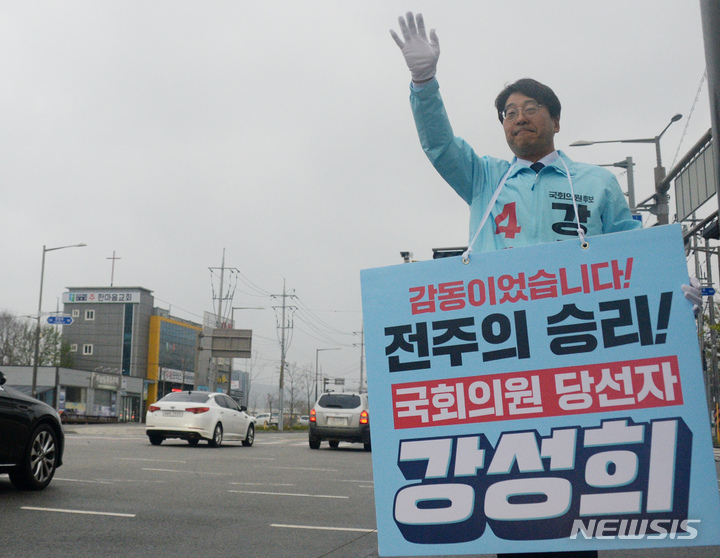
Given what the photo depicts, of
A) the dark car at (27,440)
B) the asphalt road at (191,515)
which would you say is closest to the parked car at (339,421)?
the asphalt road at (191,515)

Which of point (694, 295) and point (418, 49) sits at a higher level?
point (418, 49)

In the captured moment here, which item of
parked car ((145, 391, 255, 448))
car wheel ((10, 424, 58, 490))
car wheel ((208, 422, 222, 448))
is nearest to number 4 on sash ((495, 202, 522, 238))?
car wheel ((10, 424, 58, 490))

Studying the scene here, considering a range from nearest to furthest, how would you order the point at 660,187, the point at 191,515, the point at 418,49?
Answer: the point at 418,49, the point at 191,515, the point at 660,187

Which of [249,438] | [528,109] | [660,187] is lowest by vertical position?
[249,438]

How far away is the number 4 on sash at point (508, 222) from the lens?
2635 millimetres

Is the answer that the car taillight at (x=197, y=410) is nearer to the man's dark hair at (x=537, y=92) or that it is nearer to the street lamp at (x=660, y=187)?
the street lamp at (x=660, y=187)

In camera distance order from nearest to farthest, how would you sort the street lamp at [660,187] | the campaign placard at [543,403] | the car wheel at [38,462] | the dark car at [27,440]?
the campaign placard at [543,403], the dark car at [27,440], the car wheel at [38,462], the street lamp at [660,187]

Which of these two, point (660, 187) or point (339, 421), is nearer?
point (660, 187)

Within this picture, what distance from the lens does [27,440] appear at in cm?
738

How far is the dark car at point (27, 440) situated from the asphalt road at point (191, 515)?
177 millimetres

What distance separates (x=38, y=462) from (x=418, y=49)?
657 cm

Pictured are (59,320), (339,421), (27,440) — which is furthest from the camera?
(59,320)

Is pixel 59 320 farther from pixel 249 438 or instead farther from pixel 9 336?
pixel 9 336

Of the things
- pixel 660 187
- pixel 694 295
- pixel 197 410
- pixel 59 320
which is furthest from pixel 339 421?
pixel 59 320
